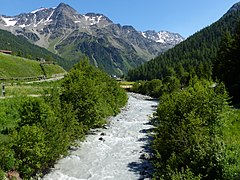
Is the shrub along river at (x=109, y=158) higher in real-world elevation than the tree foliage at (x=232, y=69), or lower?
lower

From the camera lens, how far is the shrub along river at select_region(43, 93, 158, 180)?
26891mm

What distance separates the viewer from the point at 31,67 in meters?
109

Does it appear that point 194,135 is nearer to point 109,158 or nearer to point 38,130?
point 38,130

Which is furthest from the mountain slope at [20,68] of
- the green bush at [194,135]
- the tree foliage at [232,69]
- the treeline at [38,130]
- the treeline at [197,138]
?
the green bush at [194,135]

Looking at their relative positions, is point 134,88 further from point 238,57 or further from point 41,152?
point 41,152

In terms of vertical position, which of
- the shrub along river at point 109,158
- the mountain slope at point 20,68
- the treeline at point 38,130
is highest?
the mountain slope at point 20,68

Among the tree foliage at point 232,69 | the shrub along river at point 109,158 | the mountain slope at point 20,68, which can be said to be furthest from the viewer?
the mountain slope at point 20,68

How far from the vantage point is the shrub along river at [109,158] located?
26891 millimetres

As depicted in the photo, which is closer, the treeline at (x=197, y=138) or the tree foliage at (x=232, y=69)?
the treeline at (x=197, y=138)

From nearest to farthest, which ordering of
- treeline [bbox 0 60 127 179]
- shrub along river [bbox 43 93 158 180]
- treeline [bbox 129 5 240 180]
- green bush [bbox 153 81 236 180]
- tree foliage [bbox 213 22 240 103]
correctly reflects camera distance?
treeline [bbox 129 5 240 180] → green bush [bbox 153 81 236 180] → treeline [bbox 0 60 127 179] → shrub along river [bbox 43 93 158 180] → tree foliage [bbox 213 22 240 103]

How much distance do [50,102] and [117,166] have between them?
990 cm

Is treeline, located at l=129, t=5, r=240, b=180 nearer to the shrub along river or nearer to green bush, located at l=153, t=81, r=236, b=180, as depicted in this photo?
green bush, located at l=153, t=81, r=236, b=180

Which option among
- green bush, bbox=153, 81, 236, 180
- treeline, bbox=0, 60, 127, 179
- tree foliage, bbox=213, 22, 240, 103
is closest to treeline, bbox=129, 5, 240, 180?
green bush, bbox=153, 81, 236, 180

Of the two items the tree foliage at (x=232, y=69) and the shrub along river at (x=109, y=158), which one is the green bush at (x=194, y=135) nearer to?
the shrub along river at (x=109, y=158)
